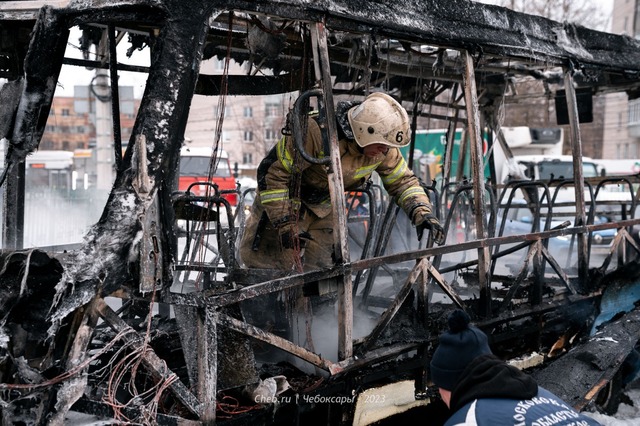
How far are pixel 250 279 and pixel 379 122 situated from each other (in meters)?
1.45

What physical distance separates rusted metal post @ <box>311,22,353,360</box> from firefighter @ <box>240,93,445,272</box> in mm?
407

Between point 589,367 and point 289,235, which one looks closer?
point 289,235

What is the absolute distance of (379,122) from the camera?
4395mm

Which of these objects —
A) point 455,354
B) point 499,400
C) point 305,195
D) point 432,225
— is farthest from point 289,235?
point 499,400

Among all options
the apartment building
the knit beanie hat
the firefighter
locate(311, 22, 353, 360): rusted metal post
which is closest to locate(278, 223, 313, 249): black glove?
the firefighter

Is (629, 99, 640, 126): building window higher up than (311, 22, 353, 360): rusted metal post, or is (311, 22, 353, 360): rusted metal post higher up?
(629, 99, 640, 126): building window

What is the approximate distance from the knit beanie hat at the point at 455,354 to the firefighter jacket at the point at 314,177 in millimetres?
1732

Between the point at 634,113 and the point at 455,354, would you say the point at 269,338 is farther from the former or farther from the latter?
the point at 634,113

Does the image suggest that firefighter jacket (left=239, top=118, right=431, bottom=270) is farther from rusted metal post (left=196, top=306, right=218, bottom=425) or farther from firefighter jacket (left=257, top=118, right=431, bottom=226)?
rusted metal post (left=196, top=306, right=218, bottom=425)

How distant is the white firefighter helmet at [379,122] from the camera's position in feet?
14.4

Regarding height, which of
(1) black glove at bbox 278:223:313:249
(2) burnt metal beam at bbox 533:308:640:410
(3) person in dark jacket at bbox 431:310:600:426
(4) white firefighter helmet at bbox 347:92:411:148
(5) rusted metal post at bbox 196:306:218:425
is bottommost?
(2) burnt metal beam at bbox 533:308:640:410

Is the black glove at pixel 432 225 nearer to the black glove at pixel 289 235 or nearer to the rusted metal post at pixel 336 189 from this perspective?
the black glove at pixel 289 235

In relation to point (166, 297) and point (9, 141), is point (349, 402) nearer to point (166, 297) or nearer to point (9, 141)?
point (166, 297)

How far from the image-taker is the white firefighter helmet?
4.39 meters
